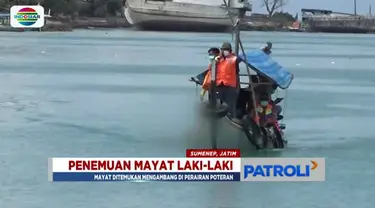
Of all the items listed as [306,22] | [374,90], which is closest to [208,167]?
[374,90]

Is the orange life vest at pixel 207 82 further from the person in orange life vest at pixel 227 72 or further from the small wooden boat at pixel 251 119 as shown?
the small wooden boat at pixel 251 119

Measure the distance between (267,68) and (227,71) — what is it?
3.58 ft

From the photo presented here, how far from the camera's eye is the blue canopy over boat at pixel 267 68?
63.2 feet

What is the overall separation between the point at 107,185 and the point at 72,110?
36.7ft

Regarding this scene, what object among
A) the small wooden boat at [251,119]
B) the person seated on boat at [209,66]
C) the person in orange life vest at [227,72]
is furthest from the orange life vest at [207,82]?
the small wooden boat at [251,119]

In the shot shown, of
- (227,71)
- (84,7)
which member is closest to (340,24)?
(84,7)

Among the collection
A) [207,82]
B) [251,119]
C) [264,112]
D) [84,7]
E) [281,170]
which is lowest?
[84,7]

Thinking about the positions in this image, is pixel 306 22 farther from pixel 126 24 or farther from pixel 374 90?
pixel 374 90

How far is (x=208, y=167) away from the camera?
14109 millimetres

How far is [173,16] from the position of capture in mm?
130125

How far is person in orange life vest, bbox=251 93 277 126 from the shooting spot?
19016 millimetres

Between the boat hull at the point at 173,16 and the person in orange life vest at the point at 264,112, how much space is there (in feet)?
354

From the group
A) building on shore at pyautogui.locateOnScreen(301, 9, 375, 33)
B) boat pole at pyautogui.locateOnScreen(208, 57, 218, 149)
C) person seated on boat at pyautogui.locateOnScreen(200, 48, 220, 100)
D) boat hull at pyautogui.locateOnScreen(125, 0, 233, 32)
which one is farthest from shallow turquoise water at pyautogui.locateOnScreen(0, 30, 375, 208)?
building on shore at pyautogui.locateOnScreen(301, 9, 375, 33)

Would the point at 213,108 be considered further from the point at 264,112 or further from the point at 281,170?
the point at 281,170
